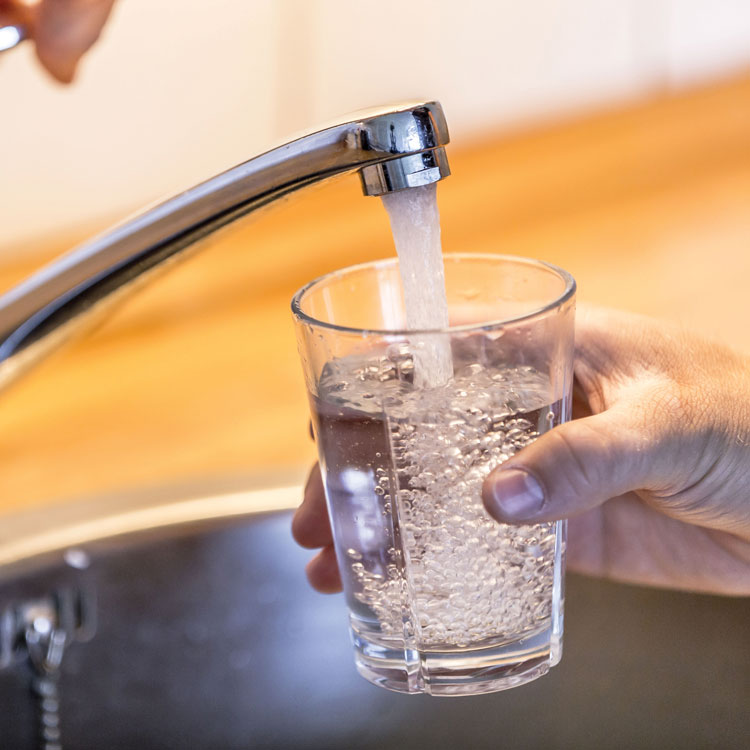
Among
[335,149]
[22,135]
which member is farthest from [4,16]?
[22,135]

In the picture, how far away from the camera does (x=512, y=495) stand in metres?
0.41

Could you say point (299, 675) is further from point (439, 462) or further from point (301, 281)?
point (301, 281)

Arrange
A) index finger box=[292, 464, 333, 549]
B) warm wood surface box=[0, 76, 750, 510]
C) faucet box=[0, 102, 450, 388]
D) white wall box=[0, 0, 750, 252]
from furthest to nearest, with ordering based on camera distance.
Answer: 1. white wall box=[0, 0, 750, 252]
2. warm wood surface box=[0, 76, 750, 510]
3. index finger box=[292, 464, 333, 549]
4. faucet box=[0, 102, 450, 388]

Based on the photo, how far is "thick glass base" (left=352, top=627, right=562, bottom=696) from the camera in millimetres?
456

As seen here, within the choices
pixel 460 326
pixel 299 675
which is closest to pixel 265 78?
pixel 299 675

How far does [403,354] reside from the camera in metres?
0.41

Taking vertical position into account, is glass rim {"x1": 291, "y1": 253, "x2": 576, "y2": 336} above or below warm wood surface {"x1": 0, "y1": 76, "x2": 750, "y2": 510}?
above

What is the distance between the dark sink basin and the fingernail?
0.30m

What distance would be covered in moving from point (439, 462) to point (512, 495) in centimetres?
3

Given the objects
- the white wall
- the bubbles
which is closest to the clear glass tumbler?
the bubbles

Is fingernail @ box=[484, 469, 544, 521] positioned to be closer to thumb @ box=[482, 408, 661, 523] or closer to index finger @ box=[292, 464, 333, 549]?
thumb @ box=[482, 408, 661, 523]

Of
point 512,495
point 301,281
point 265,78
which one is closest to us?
point 512,495

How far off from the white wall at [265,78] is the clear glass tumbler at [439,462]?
4.49 feet

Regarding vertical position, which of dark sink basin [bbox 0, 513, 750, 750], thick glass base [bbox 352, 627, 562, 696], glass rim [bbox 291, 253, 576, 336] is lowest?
dark sink basin [bbox 0, 513, 750, 750]
